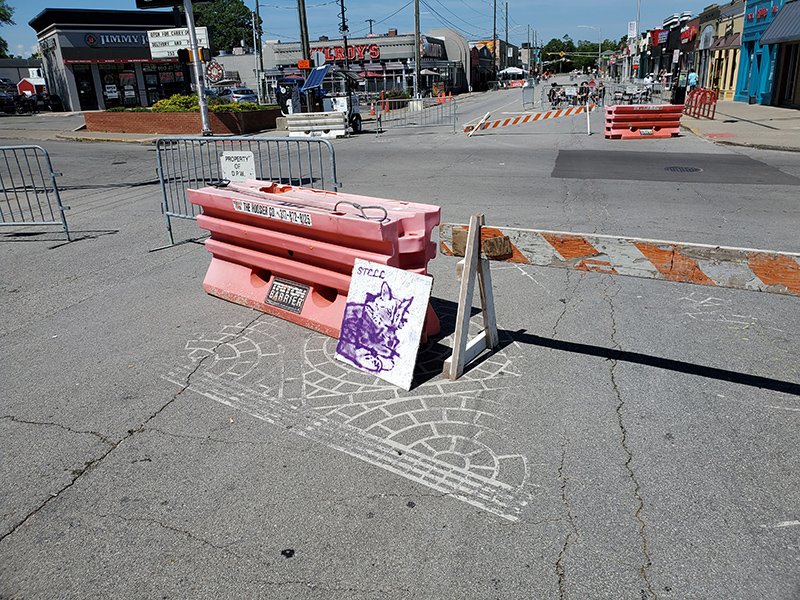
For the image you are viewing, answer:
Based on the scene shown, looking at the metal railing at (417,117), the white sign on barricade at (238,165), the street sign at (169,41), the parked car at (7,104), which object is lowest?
the metal railing at (417,117)

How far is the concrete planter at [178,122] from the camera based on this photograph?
2631cm

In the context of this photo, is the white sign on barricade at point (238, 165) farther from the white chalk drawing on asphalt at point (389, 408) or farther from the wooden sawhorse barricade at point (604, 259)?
the wooden sawhorse barricade at point (604, 259)

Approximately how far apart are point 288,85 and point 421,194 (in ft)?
103

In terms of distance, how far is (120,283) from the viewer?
24.0ft

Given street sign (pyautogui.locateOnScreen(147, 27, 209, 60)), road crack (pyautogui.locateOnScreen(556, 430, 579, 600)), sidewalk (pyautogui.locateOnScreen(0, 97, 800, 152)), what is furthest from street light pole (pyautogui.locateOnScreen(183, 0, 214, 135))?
road crack (pyautogui.locateOnScreen(556, 430, 579, 600))

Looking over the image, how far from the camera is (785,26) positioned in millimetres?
26594

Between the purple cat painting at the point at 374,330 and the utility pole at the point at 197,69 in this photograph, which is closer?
the purple cat painting at the point at 374,330

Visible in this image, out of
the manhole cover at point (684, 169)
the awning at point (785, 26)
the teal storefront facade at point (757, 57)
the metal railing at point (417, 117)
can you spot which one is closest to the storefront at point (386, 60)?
the metal railing at point (417, 117)

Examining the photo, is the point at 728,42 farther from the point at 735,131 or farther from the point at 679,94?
the point at 735,131

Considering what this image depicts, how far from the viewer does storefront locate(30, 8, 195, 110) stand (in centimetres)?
4428

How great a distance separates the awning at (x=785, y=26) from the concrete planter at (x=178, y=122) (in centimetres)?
2339

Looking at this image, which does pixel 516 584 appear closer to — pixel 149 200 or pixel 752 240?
pixel 752 240

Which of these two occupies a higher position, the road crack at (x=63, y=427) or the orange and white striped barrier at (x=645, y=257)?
the orange and white striped barrier at (x=645, y=257)

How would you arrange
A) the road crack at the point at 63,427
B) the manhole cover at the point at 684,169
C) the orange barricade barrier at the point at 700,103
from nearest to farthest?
the road crack at the point at 63,427, the manhole cover at the point at 684,169, the orange barricade barrier at the point at 700,103
